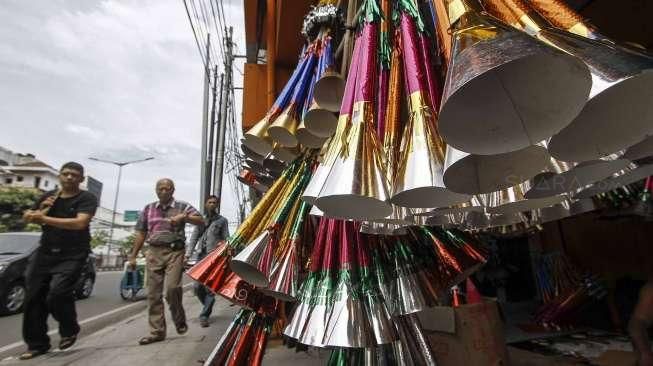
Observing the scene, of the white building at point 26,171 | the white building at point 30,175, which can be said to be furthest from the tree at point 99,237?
the white building at point 30,175

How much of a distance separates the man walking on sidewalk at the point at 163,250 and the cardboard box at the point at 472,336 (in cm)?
276

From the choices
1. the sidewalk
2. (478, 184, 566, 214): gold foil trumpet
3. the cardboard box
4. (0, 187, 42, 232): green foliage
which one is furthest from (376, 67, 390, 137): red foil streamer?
(0, 187, 42, 232): green foliage

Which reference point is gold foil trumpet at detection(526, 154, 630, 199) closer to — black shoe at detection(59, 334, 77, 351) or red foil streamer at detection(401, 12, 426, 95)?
red foil streamer at detection(401, 12, 426, 95)

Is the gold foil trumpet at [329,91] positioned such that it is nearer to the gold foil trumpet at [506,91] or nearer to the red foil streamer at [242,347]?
the gold foil trumpet at [506,91]

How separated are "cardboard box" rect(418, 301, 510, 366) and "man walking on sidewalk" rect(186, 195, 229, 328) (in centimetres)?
321

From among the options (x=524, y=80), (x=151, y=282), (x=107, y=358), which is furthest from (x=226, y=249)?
(x=151, y=282)

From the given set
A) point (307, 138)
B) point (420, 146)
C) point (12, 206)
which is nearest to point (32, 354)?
point (307, 138)

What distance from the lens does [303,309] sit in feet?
2.85

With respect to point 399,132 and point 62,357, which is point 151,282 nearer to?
point 62,357

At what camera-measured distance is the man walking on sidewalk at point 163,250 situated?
335 cm

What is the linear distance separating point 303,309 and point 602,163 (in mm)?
709

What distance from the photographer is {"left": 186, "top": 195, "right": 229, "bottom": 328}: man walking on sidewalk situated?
13.6 feet

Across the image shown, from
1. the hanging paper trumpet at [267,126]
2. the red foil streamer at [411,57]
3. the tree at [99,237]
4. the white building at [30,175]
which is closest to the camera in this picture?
the red foil streamer at [411,57]

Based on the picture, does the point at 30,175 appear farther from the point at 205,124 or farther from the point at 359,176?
the point at 359,176
